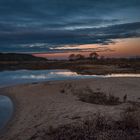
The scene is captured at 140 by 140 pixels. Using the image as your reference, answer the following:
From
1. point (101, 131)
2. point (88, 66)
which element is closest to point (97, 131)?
point (101, 131)

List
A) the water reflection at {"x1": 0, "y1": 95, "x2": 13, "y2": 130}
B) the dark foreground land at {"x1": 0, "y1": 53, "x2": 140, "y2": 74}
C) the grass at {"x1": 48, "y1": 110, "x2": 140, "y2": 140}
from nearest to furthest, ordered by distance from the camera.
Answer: the grass at {"x1": 48, "y1": 110, "x2": 140, "y2": 140} < the water reflection at {"x1": 0, "y1": 95, "x2": 13, "y2": 130} < the dark foreground land at {"x1": 0, "y1": 53, "x2": 140, "y2": 74}

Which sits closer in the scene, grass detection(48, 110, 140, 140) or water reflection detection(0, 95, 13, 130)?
grass detection(48, 110, 140, 140)

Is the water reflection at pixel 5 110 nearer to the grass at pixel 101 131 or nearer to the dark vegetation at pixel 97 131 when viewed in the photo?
the dark vegetation at pixel 97 131

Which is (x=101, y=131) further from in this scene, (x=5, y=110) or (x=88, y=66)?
(x=88, y=66)

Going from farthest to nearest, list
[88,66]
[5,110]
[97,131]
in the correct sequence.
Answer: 1. [88,66]
2. [5,110]
3. [97,131]

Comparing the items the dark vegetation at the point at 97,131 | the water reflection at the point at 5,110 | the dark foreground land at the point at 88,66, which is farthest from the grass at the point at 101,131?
the dark foreground land at the point at 88,66

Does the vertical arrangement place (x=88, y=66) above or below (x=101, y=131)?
above

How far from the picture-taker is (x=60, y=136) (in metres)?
7.64

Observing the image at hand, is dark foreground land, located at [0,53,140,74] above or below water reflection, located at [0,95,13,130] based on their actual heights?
above

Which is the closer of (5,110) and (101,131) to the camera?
(101,131)

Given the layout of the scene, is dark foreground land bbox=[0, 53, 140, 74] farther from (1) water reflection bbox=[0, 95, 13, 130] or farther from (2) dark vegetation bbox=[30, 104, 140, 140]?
(2) dark vegetation bbox=[30, 104, 140, 140]

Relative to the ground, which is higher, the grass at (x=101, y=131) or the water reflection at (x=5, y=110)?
the grass at (x=101, y=131)

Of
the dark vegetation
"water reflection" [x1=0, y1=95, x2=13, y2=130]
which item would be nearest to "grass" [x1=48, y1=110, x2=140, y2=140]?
the dark vegetation

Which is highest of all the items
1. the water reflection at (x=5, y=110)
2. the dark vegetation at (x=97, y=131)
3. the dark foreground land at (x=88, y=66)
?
the dark foreground land at (x=88, y=66)
